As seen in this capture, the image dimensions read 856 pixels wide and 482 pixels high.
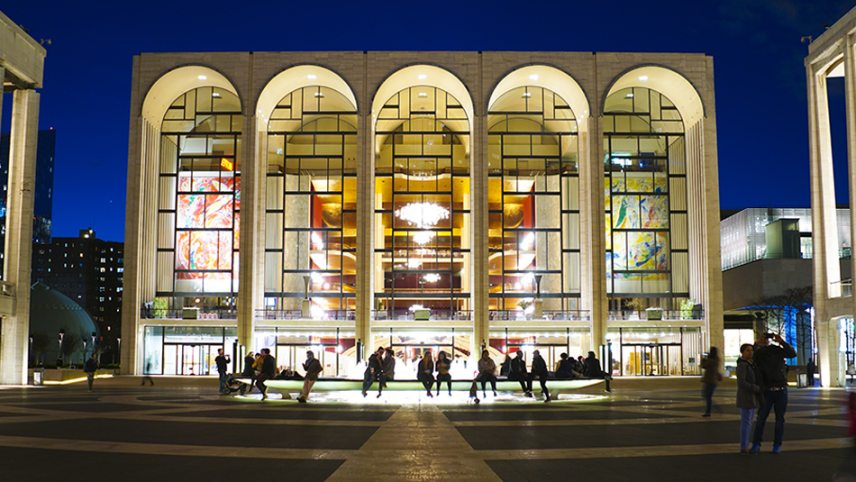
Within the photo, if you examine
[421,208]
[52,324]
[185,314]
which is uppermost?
[421,208]

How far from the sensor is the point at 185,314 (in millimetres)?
51125

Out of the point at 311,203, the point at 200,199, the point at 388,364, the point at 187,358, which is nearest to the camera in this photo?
the point at 388,364

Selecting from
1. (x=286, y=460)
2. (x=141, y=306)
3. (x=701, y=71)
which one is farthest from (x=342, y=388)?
(x=701, y=71)

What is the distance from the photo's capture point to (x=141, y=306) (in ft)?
168

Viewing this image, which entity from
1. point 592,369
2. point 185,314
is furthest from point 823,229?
point 185,314

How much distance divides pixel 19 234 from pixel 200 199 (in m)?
13.5

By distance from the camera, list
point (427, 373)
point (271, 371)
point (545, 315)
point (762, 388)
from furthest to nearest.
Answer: point (545, 315) → point (427, 373) → point (271, 371) → point (762, 388)

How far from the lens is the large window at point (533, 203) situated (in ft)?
179

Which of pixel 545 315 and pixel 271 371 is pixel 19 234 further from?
pixel 545 315

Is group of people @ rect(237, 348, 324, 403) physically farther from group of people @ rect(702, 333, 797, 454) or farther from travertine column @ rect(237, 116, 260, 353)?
travertine column @ rect(237, 116, 260, 353)

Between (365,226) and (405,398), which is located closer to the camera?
(405,398)

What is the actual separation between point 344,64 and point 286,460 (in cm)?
4357

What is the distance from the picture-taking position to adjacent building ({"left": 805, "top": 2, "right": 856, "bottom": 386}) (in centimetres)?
3822

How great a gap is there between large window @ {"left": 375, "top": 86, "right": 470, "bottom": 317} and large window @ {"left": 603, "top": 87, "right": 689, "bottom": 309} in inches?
376
